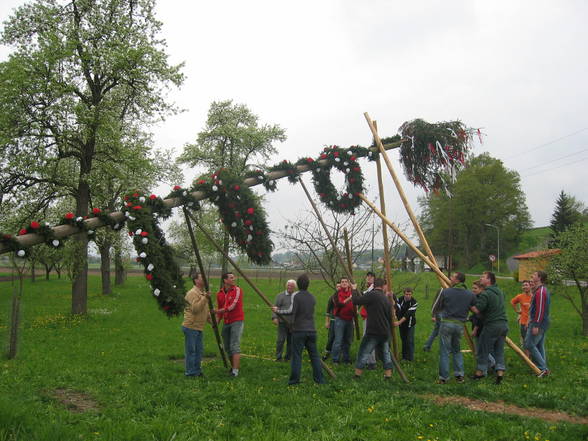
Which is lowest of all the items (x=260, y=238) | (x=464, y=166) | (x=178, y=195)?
(x=260, y=238)

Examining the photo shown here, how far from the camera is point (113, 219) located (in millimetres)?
7195

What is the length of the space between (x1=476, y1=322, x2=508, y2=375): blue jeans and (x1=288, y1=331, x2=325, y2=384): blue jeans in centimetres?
279

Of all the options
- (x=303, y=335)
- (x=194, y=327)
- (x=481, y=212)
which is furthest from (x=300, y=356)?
(x=481, y=212)

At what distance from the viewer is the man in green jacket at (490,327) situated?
7848 mm

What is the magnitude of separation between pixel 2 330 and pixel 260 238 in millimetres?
11109

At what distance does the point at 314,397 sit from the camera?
21.8ft

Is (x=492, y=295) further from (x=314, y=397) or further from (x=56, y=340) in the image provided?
(x=56, y=340)

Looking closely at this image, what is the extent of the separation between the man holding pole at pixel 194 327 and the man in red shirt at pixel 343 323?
284cm

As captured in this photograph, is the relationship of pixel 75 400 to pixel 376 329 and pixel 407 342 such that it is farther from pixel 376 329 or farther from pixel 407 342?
pixel 407 342

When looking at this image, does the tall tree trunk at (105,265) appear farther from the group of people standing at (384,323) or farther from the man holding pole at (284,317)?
the group of people standing at (384,323)

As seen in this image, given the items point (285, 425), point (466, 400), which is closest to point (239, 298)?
point (285, 425)

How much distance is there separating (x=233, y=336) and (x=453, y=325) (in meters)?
3.74

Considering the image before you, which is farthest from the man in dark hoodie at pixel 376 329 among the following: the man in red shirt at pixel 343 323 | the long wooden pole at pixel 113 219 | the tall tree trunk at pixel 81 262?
the tall tree trunk at pixel 81 262

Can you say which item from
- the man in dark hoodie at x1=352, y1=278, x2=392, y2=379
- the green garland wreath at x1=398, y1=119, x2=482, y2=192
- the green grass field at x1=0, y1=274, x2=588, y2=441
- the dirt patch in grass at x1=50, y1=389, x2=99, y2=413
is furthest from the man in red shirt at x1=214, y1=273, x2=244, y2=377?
the green garland wreath at x1=398, y1=119, x2=482, y2=192
